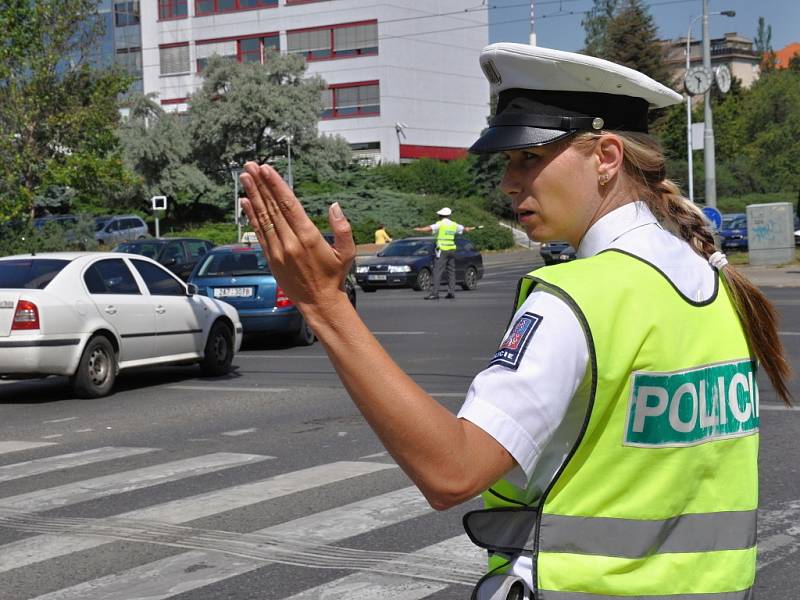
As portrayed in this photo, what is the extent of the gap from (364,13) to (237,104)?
1918 centimetres

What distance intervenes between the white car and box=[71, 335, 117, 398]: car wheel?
1 centimetres

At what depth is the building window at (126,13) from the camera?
85.5 meters

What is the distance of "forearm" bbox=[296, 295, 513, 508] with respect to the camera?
1771 mm

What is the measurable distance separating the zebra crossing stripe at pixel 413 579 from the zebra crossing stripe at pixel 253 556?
21cm

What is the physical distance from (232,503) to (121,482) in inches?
43.2

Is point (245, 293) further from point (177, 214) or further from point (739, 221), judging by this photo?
point (177, 214)

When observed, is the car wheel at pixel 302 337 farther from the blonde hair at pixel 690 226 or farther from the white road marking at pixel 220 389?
the blonde hair at pixel 690 226

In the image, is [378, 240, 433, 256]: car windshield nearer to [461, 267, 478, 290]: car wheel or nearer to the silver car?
[461, 267, 478, 290]: car wheel

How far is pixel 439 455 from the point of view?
1775mm

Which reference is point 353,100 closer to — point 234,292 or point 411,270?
point 411,270

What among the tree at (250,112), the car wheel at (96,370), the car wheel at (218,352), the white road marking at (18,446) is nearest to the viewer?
the white road marking at (18,446)

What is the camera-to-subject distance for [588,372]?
1865 millimetres

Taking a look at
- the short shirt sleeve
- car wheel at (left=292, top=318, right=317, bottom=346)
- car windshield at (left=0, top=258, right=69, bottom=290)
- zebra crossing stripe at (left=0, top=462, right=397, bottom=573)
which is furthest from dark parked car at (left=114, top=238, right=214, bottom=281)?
the short shirt sleeve

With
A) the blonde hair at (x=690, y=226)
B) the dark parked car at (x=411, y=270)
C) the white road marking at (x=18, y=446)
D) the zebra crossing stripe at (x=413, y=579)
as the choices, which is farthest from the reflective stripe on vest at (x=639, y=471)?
the dark parked car at (x=411, y=270)
